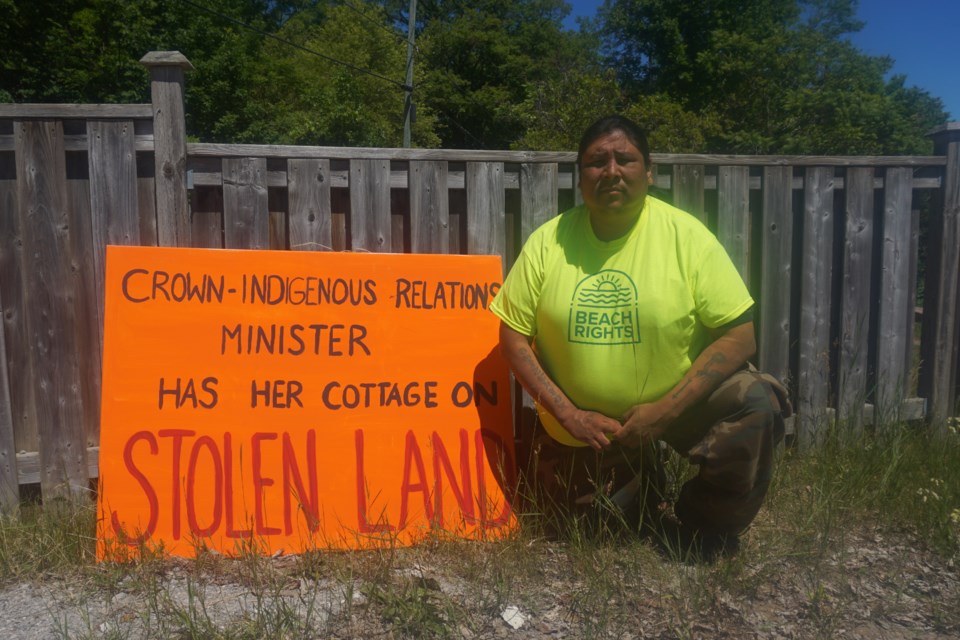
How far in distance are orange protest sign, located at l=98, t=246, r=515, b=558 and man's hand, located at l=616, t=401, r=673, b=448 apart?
68cm

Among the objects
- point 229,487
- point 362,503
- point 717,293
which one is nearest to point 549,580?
point 362,503

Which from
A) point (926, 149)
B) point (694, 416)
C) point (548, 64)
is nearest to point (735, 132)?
point (926, 149)

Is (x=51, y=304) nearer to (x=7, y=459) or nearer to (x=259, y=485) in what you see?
(x=7, y=459)

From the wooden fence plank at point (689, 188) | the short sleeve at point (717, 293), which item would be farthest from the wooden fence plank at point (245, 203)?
the wooden fence plank at point (689, 188)

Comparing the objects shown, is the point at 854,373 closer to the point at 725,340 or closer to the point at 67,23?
the point at 725,340

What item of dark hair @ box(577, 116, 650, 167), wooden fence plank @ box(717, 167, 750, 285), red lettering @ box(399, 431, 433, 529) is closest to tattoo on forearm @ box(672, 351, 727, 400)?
dark hair @ box(577, 116, 650, 167)

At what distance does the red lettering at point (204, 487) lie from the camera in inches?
118

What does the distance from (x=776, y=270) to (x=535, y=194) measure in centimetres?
145

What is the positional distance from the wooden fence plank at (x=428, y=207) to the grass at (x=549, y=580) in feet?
4.56

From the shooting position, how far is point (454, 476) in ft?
10.6

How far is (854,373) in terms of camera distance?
4.27 metres

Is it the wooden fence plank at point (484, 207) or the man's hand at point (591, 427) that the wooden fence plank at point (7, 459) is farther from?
the man's hand at point (591, 427)

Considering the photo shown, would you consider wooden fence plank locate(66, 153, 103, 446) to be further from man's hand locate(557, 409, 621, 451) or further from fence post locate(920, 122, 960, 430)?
fence post locate(920, 122, 960, 430)

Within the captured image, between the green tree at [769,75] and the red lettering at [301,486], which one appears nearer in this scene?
the red lettering at [301,486]
